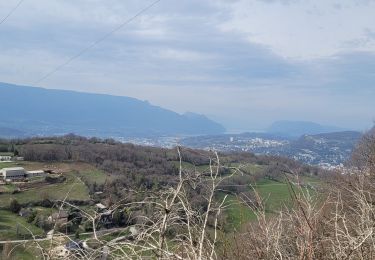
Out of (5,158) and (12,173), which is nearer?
(12,173)

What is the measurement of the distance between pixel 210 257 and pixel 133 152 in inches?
2295

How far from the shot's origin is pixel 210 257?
239cm

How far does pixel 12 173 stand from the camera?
46188 millimetres

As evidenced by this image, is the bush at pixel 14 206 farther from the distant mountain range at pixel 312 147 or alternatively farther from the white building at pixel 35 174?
the distant mountain range at pixel 312 147

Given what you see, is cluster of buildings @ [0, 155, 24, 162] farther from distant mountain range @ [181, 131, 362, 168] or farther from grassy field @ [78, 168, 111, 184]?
distant mountain range @ [181, 131, 362, 168]

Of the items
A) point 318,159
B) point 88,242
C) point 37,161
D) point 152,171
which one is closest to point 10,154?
point 37,161

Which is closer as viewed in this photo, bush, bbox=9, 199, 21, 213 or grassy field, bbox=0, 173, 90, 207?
bush, bbox=9, 199, 21, 213

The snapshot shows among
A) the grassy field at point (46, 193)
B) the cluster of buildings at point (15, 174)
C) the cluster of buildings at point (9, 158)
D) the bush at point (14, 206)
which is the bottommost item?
the bush at point (14, 206)

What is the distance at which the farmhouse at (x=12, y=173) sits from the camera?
45.5 meters

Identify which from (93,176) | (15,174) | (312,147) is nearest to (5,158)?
(15,174)

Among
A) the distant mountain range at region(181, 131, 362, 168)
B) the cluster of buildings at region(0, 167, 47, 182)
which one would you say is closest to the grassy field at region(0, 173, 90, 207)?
the cluster of buildings at region(0, 167, 47, 182)

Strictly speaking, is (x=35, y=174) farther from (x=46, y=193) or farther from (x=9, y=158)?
(x=9, y=158)

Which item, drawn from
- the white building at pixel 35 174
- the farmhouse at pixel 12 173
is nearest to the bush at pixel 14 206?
the farmhouse at pixel 12 173

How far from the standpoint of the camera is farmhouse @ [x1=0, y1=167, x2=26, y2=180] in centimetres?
4550
